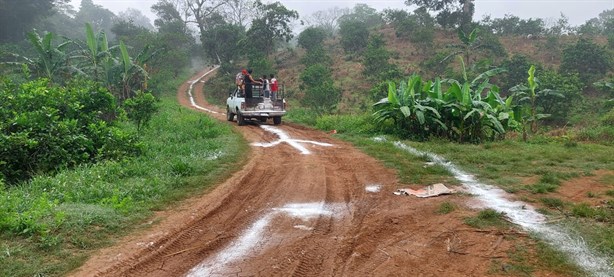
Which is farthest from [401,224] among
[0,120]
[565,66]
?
[565,66]

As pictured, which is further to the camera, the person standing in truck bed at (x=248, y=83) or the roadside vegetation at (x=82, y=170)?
the person standing in truck bed at (x=248, y=83)

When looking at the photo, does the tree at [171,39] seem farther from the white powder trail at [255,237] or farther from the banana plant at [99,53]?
the white powder trail at [255,237]

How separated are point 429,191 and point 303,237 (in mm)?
2623

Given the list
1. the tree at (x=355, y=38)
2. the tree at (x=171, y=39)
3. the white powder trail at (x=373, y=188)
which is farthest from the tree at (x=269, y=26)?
the white powder trail at (x=373, y=188)

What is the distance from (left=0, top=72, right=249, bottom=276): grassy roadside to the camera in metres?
4.05

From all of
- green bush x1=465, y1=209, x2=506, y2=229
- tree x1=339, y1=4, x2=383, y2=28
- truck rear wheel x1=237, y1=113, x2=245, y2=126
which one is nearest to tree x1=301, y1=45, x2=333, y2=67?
tree x1=339, y1=4, x2=383, y2=28

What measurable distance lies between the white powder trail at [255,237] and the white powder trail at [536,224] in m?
2.18

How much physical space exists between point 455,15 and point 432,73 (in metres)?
8.27

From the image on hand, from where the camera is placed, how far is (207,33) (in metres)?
43.7

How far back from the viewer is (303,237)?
463 cm

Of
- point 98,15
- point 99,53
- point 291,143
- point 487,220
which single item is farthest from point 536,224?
point 98,15

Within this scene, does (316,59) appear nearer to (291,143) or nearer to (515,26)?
(515,26)

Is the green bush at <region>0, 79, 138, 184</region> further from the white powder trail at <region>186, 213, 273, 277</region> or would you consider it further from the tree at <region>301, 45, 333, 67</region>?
the tree at <region>301, 45, 333, 67</region>

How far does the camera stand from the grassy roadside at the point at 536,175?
4.06 m
